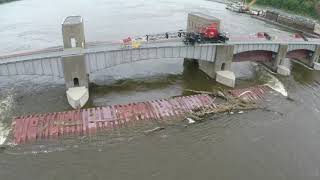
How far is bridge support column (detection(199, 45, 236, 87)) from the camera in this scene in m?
47.7

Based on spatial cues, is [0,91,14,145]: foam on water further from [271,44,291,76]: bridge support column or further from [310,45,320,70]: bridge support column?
[310,45,320,70]: bridge support column

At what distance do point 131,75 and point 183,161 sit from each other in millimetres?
22257

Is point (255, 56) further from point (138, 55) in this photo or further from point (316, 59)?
point (138, 55)

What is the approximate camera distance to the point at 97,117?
121ft

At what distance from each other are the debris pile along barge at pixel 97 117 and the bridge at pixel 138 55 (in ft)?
13.1

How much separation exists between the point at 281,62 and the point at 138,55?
25.6m

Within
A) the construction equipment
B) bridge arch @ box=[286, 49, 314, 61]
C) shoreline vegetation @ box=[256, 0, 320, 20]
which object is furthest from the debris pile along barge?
shoreline vegetation @ box=[256, 0, 320, 20]

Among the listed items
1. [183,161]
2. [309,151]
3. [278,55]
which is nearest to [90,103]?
[183,161]

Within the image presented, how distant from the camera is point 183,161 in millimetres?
31609

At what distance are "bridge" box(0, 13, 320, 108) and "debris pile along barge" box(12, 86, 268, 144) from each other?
400 cm

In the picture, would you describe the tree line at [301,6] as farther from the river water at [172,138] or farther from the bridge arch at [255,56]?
the bridge arch at [255,56]

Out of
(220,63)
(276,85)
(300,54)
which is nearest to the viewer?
(220,63)

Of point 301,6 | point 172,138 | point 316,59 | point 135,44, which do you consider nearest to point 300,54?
point 316,59

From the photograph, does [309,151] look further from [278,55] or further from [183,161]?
[278,55]
